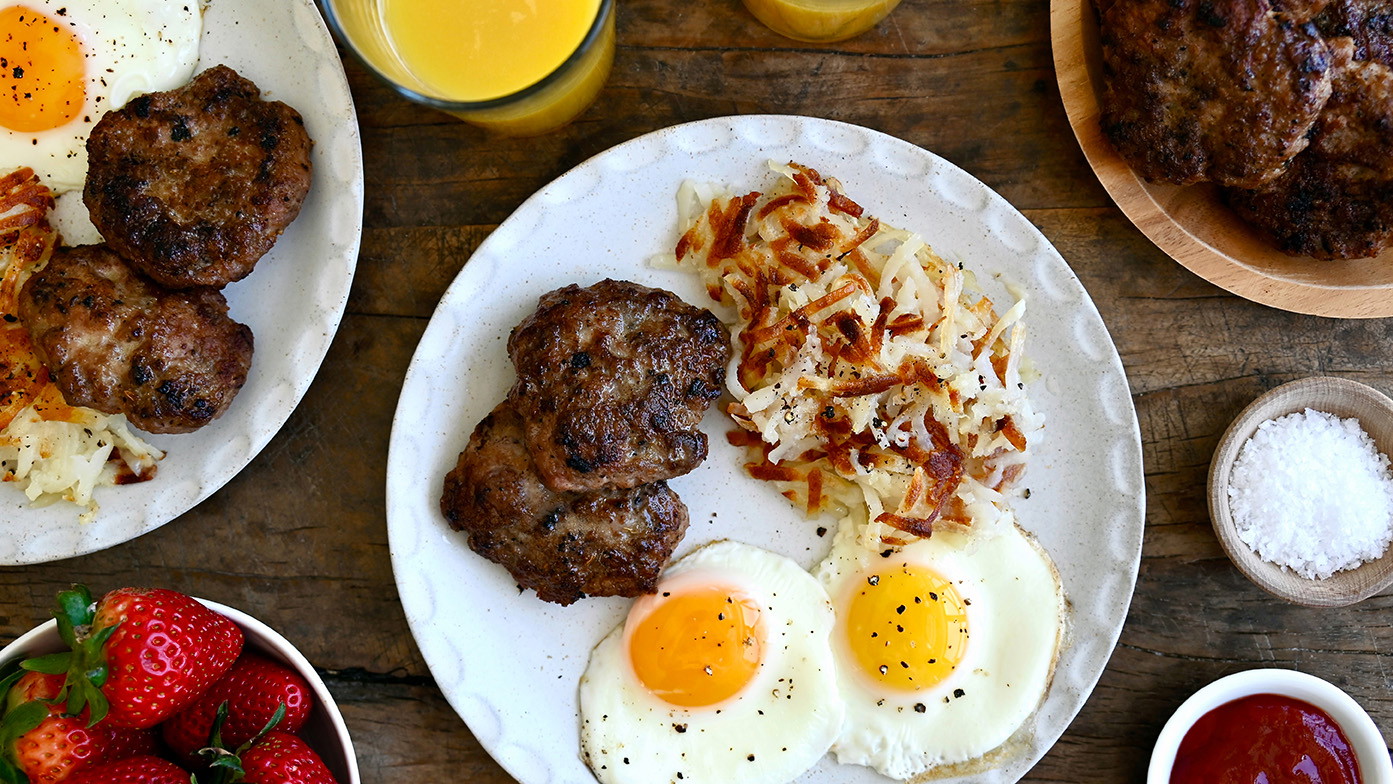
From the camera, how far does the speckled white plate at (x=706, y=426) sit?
3381 millimetres

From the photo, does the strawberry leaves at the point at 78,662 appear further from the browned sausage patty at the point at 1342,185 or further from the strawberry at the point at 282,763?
the browned sausage patty at the point at 1342,185

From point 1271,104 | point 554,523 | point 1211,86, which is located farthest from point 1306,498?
point 554,523

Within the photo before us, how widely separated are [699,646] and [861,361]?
1.18 m

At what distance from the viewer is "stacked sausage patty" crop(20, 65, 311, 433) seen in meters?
3.20

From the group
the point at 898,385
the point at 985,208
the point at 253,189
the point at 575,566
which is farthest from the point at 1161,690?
the point at 253,189

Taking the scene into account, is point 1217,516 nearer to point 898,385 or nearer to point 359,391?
point 898,385

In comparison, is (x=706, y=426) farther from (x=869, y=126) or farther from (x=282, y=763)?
(x=282, y=763)

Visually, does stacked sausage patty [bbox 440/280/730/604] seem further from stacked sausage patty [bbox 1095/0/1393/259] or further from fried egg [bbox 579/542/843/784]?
stacked sausage patty [bbox 1095/0/1393/259]

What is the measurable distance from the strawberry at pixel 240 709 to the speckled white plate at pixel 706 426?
497mm

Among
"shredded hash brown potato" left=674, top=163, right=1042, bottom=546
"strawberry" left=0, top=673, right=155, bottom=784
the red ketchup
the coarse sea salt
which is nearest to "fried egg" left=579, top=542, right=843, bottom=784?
"shredded hash brown potato" left=674, top=163, right=1042, bottom=546

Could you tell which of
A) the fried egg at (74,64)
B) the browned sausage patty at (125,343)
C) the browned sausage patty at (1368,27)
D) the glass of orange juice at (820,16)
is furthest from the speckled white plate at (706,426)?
the fried egg at (74,64)

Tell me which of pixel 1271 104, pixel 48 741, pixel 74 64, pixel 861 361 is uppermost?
pixel 74 64

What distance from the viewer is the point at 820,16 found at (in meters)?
3.23

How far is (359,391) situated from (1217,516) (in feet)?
11.0
